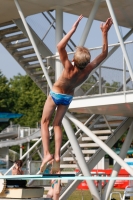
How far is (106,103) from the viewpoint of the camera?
1930 centimetres

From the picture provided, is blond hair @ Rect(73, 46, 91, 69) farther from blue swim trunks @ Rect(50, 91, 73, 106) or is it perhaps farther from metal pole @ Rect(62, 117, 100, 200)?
metal pole @ Rect(62, 117, 100, 200)

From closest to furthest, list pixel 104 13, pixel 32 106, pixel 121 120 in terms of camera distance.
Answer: pixel 104 13 < pixel 121 120 < pixel 32 106

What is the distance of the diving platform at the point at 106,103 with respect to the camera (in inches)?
741

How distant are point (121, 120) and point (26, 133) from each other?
157 ft

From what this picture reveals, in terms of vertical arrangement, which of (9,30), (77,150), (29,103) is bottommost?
(77,150)

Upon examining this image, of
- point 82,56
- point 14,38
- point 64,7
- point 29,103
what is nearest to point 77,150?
point 64,7

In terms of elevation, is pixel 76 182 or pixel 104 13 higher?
pixel 104 13

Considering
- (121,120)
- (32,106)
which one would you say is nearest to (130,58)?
(121,120)

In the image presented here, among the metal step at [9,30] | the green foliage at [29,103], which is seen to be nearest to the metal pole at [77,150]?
the metal step at [9,30]

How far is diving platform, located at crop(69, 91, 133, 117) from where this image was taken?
18812mm

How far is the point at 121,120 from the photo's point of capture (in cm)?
2425

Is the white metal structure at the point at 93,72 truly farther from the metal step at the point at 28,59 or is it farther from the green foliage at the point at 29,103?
the green foliage at the point at 29,103

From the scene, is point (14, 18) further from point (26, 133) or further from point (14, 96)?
point (14, 96)

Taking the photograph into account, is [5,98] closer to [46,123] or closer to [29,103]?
[29,103]
